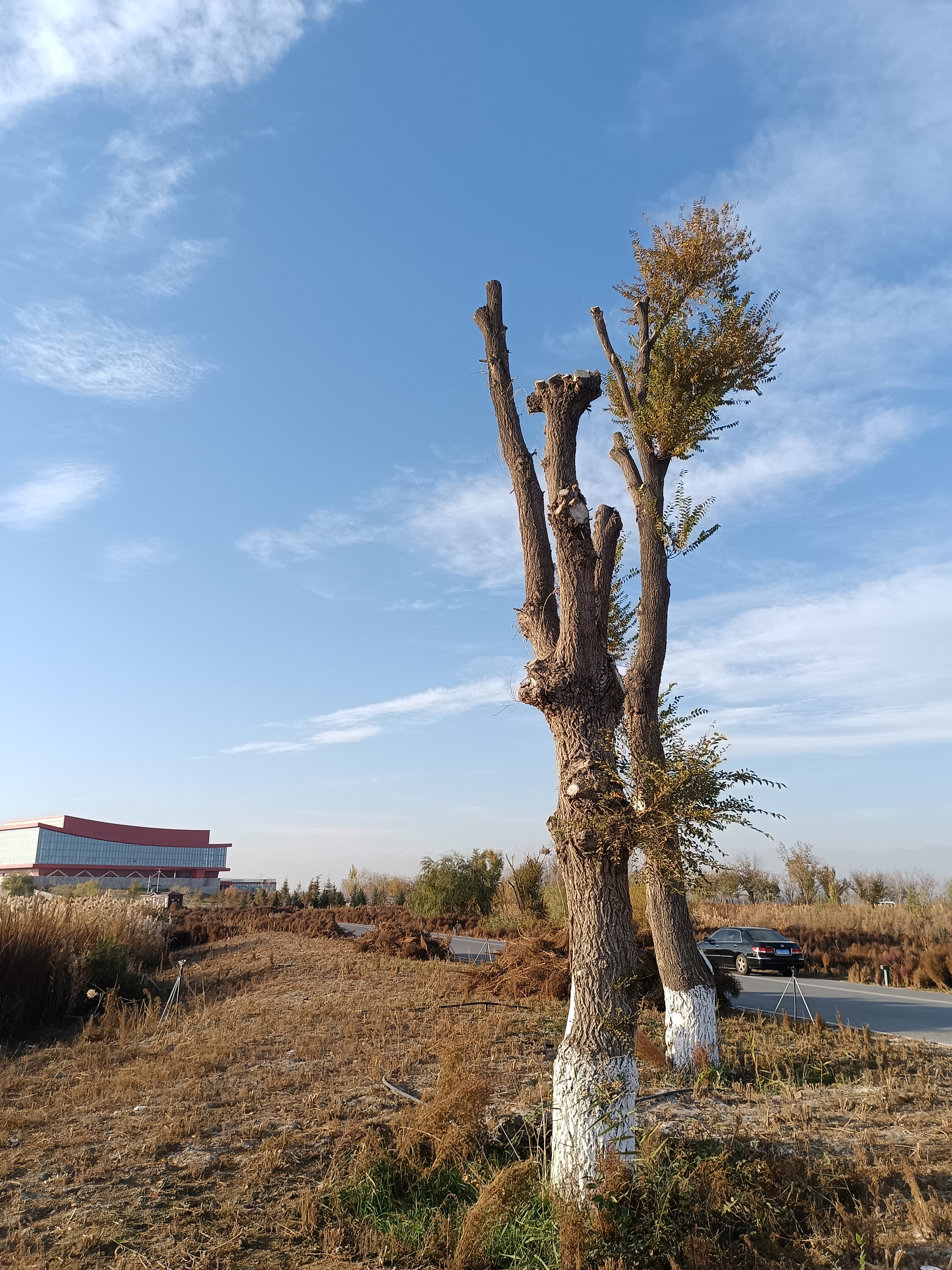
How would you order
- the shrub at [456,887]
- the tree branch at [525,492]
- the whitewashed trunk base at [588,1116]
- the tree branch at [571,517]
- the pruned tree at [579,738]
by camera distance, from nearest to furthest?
the whitewashed trunk base at [588,1116], the pruned tree at [579,738], the tree branch at [571,517], the tree branch at [525,492], the shrub at [456,887]

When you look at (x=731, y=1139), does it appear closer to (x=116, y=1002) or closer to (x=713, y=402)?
(x=713, y=402)

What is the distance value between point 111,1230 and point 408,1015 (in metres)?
6.04

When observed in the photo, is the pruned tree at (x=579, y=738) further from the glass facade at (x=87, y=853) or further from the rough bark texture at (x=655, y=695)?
the glass facade at (x=87, y=853)

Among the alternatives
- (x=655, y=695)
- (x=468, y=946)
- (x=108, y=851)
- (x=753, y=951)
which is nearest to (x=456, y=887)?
Result: (x=468, y=946)

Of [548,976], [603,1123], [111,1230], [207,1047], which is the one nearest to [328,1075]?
[207,1047]

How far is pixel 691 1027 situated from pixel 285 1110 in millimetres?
4048

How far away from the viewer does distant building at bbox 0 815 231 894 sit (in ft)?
264

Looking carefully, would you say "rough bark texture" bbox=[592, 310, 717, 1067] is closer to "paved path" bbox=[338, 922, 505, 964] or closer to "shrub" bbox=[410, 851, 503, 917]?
"paved path" bbox=[338, 922, 505, 964]

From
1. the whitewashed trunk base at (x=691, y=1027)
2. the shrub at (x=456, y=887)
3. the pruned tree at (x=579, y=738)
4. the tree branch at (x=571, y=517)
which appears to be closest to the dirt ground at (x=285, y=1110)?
the whitewashed trunk base at (x=691, y=1027)

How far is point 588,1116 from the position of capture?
504 cm

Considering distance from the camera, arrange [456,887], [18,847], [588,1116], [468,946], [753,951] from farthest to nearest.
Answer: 1. [18,847]
2. [456,887]
3. [468,946]
4. [753,951]
5. [588,1116]

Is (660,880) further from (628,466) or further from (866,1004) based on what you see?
(866,1004)

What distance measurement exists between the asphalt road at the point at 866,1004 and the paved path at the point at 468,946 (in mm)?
5105

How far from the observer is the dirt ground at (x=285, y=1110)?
4707mm
